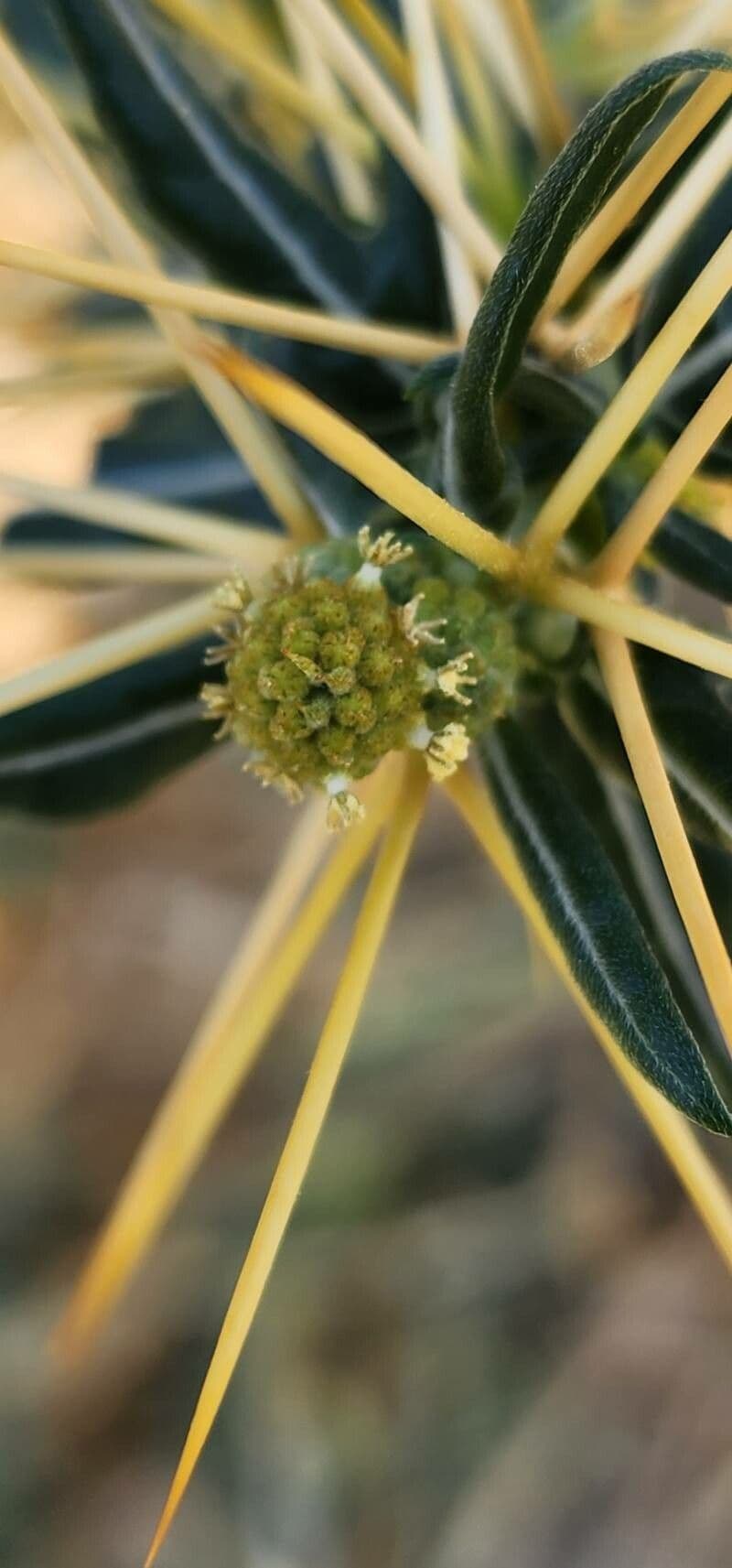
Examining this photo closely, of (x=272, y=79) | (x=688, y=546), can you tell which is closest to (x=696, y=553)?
(x=688, y=546)

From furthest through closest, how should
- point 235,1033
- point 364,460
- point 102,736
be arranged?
point 102,736 < point 235,1033 < point 364,460

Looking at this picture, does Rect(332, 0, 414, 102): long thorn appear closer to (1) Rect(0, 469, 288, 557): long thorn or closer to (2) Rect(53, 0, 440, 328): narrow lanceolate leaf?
(2) Rect(53, 0, 440, 328): narrow lanceolate leaf

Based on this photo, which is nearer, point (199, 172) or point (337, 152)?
point (199, 172)

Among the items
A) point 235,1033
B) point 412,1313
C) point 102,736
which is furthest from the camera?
point 412,1313

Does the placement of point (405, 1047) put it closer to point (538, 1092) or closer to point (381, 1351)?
point (538, 1092)

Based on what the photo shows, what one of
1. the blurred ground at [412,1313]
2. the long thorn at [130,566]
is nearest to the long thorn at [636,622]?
the long thorn at [130,566]

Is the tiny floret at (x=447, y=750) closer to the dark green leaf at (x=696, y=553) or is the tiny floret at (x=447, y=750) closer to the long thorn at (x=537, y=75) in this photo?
the dark green leaf at (x=696, y=553)

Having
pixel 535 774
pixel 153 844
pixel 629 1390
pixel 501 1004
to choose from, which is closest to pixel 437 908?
pixel 501 1004

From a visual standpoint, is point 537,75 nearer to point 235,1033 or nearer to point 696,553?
point 696,553
